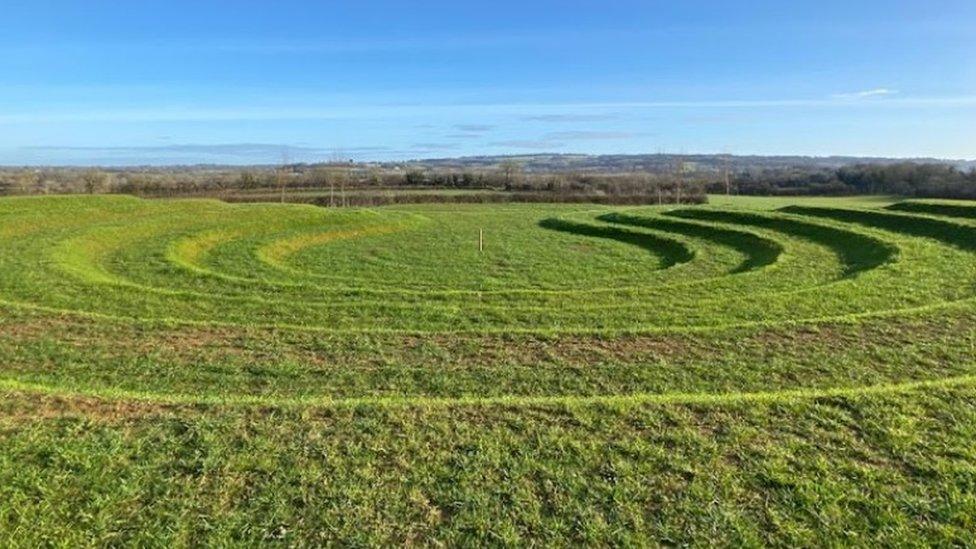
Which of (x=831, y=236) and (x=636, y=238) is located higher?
(x=831, y=236)

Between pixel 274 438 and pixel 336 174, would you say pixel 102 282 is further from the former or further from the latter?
pixel 336 174

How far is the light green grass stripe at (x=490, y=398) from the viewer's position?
8.33 m

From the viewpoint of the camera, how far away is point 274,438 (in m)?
7.31

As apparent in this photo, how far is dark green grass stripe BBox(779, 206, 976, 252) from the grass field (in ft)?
11.1

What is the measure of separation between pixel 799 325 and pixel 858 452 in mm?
5750

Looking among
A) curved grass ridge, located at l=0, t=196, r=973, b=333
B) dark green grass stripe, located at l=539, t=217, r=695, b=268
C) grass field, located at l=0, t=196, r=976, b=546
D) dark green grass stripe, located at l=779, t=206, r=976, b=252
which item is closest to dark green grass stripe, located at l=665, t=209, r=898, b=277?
curved grass ridge, located at l=0, t=196, r=973, b=333

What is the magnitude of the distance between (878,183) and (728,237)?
50.2 m

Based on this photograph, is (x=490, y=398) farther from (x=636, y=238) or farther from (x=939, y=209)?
(x=939, y=209)

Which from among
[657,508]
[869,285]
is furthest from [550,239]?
[657,508]

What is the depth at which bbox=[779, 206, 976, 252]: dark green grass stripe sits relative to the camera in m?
23.5

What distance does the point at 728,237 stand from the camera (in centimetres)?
2780

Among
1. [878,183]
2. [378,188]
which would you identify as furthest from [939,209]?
[378,188]

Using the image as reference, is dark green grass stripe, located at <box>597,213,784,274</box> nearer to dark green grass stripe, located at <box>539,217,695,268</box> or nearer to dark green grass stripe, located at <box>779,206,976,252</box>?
dark green grass stripe, located at <box>539,217,695,268</box>

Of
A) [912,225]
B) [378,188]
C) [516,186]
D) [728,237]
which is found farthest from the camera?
[378,188]
